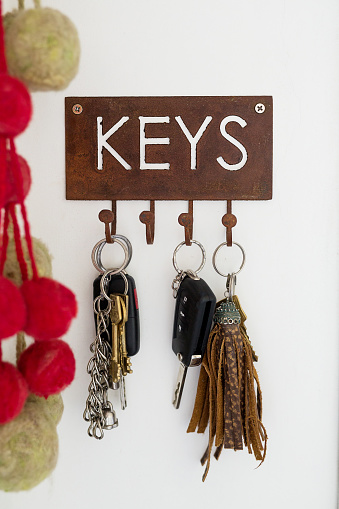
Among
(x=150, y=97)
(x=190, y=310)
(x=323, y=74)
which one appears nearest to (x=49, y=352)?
(x=190, y=310)

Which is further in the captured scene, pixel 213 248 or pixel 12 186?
→ pixel 213 248

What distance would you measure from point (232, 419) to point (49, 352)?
1.23 ft

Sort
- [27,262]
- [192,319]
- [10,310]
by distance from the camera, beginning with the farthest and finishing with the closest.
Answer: [192,319] < [27,262] < [10,310]

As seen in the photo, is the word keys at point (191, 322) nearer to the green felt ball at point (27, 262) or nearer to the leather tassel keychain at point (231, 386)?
the leather tassel keychain at point (231, 386)

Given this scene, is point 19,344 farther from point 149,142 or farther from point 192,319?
point 149,142

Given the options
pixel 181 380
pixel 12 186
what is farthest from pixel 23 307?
pixel 181 380

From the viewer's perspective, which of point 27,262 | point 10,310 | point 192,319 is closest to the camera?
point 10,310

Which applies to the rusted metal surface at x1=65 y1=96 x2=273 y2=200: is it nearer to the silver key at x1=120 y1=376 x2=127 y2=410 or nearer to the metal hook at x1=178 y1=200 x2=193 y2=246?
the metal hook at x1=178 y1=200 x2=193 y2=246

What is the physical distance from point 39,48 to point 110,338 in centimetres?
47

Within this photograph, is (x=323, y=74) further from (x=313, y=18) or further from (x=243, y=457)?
(x=243, y=457)

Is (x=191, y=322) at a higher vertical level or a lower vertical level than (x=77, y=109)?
lower

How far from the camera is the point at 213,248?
2.64 ft

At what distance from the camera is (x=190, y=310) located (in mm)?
727

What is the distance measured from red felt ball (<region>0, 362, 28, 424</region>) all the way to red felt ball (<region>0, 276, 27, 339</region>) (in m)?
0.05
